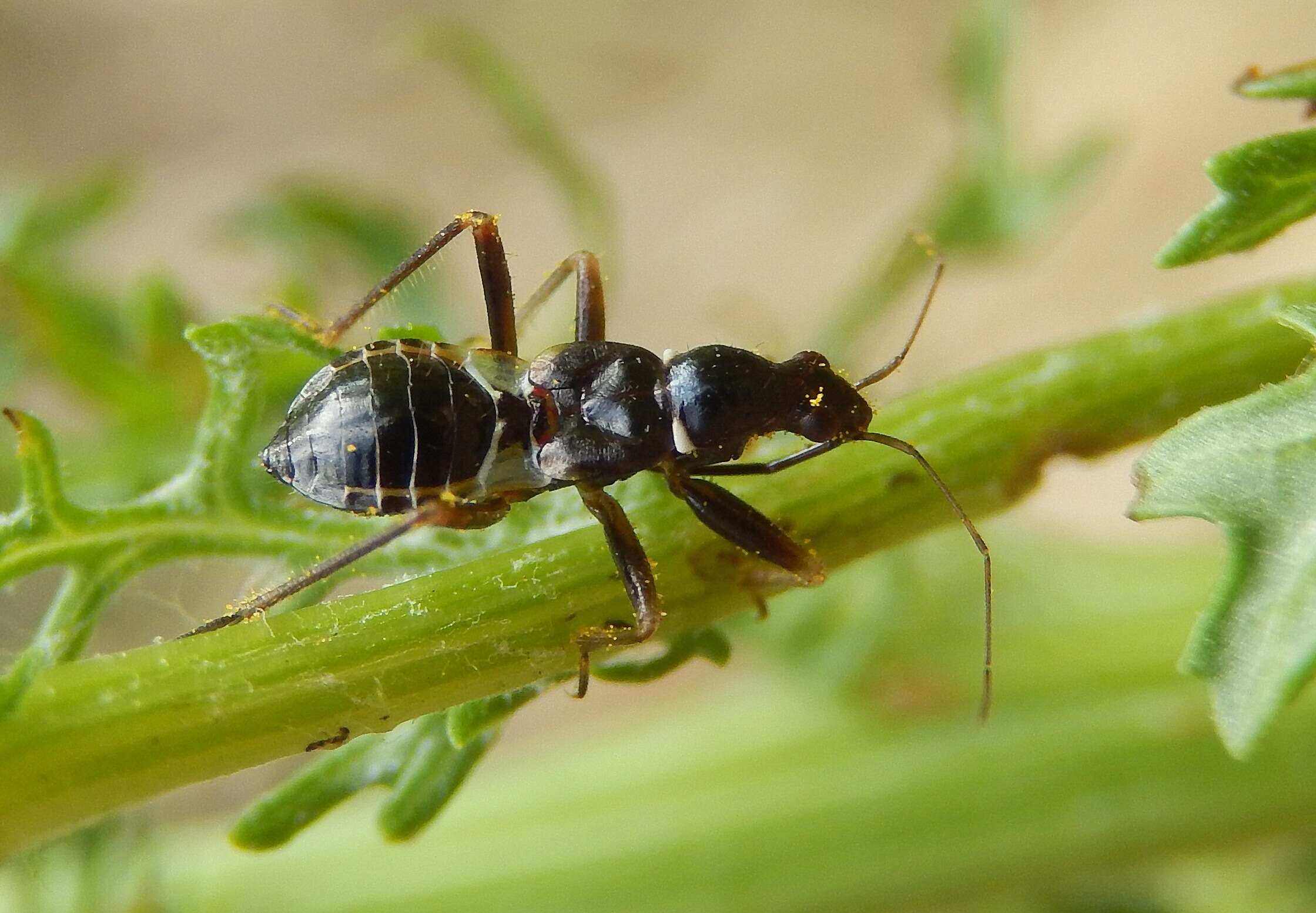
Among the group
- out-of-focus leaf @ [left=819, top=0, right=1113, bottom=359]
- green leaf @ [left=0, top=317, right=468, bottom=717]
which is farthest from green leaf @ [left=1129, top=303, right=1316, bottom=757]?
out-of-focus leaf @ [left=819, top=0, right=1113, bottom=359]

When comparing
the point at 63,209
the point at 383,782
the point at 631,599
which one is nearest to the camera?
the point at 383,782

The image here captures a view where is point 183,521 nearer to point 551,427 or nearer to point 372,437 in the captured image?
point 372,437

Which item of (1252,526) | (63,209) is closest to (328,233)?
(63,209)

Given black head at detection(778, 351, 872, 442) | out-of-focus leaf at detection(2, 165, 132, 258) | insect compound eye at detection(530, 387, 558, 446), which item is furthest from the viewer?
out-of-focus leaf at detection(2, 165, 132, 258)

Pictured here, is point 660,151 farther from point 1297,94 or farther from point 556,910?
point 1297,94

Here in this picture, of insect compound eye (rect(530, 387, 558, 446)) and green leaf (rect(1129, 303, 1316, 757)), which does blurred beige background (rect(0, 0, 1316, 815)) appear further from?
green leaf (rect(1129, 303, 1316, 757))

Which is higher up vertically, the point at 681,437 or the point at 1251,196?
the point at 1251,196

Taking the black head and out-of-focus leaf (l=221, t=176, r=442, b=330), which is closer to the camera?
the black head
